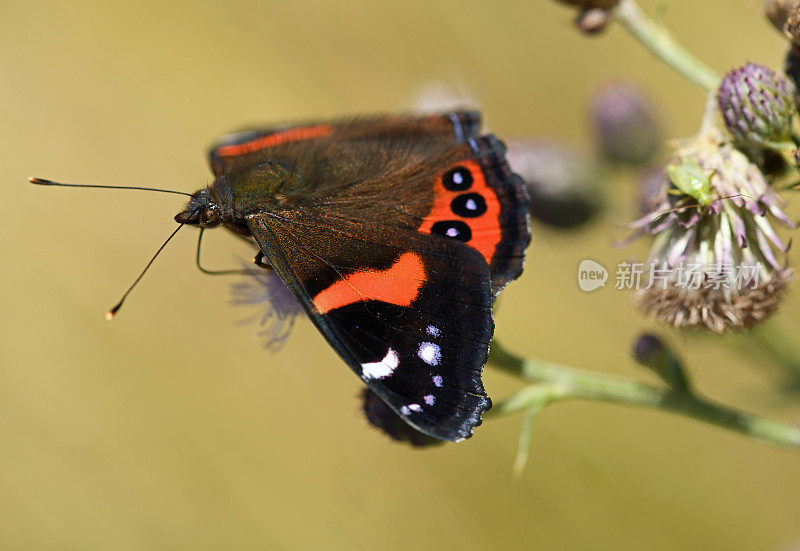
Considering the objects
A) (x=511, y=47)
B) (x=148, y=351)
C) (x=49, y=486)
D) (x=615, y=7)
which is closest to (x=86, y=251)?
(x=148, y=351)

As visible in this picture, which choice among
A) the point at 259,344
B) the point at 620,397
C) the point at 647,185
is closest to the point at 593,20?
the point at 647,185

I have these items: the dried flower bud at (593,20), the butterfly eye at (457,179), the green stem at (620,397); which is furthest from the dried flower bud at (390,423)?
the dried flower bud at (593,20)

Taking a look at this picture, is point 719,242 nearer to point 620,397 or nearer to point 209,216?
point 620,397

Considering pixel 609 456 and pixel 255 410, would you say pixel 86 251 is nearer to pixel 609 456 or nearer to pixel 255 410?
pixel 255 410

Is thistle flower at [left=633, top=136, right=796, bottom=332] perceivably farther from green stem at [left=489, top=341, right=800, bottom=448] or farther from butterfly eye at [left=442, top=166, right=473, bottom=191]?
butterfly eye at [left=442, top=166, right=473, bottom=191]

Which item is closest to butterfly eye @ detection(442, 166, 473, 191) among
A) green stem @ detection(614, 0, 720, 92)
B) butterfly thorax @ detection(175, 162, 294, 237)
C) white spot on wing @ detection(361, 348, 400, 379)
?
butterfly thorax @ detection(175, 162, 294, 237)

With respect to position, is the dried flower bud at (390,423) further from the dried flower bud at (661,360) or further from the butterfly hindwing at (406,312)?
the dried flower bud at (661,360)
